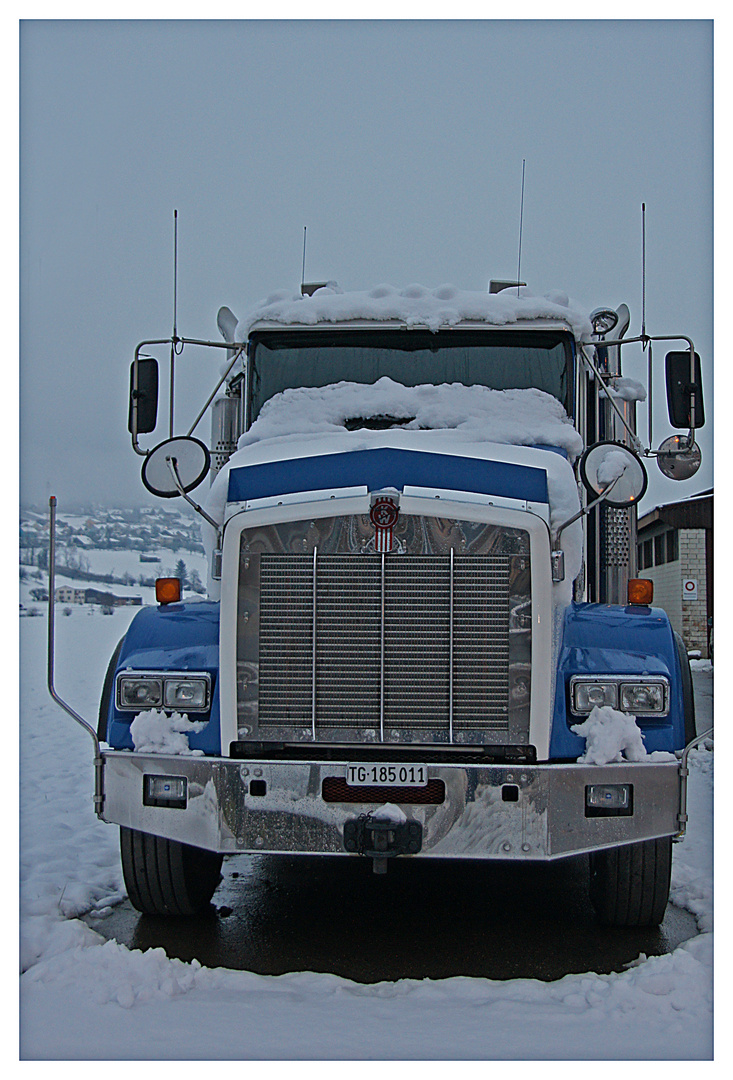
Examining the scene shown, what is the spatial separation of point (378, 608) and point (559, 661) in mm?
777

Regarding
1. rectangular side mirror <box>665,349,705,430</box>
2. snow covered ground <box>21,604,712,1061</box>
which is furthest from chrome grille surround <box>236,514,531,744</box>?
rectangular side mirror <box>665,349,705,430</box>

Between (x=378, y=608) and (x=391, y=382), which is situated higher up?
(x=391, y=382)

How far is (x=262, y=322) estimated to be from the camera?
5492mm

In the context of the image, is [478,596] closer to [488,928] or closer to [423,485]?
[423,485]

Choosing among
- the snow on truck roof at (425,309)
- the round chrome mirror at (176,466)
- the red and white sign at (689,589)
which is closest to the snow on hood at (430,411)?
the snow on truck roof at (425,309)

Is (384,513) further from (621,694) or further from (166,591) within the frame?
(166,591)

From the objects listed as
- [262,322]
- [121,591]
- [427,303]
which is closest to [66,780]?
[121,591]

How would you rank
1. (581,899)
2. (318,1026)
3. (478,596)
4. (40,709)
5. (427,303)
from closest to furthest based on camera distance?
(318,1026) < (478,596) < (581,899) < (427,303) < (40,709)

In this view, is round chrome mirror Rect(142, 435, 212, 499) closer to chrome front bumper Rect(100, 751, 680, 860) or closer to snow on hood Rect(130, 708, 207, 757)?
snow on hood Rect(130, 708, 207, 757)

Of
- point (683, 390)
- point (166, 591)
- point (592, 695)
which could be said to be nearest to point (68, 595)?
point (166, 591)

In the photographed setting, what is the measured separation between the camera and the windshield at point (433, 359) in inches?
208

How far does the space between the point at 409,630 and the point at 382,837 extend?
2.58ft

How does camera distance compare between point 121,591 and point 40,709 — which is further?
point 40,709

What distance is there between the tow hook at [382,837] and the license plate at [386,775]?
136mm
